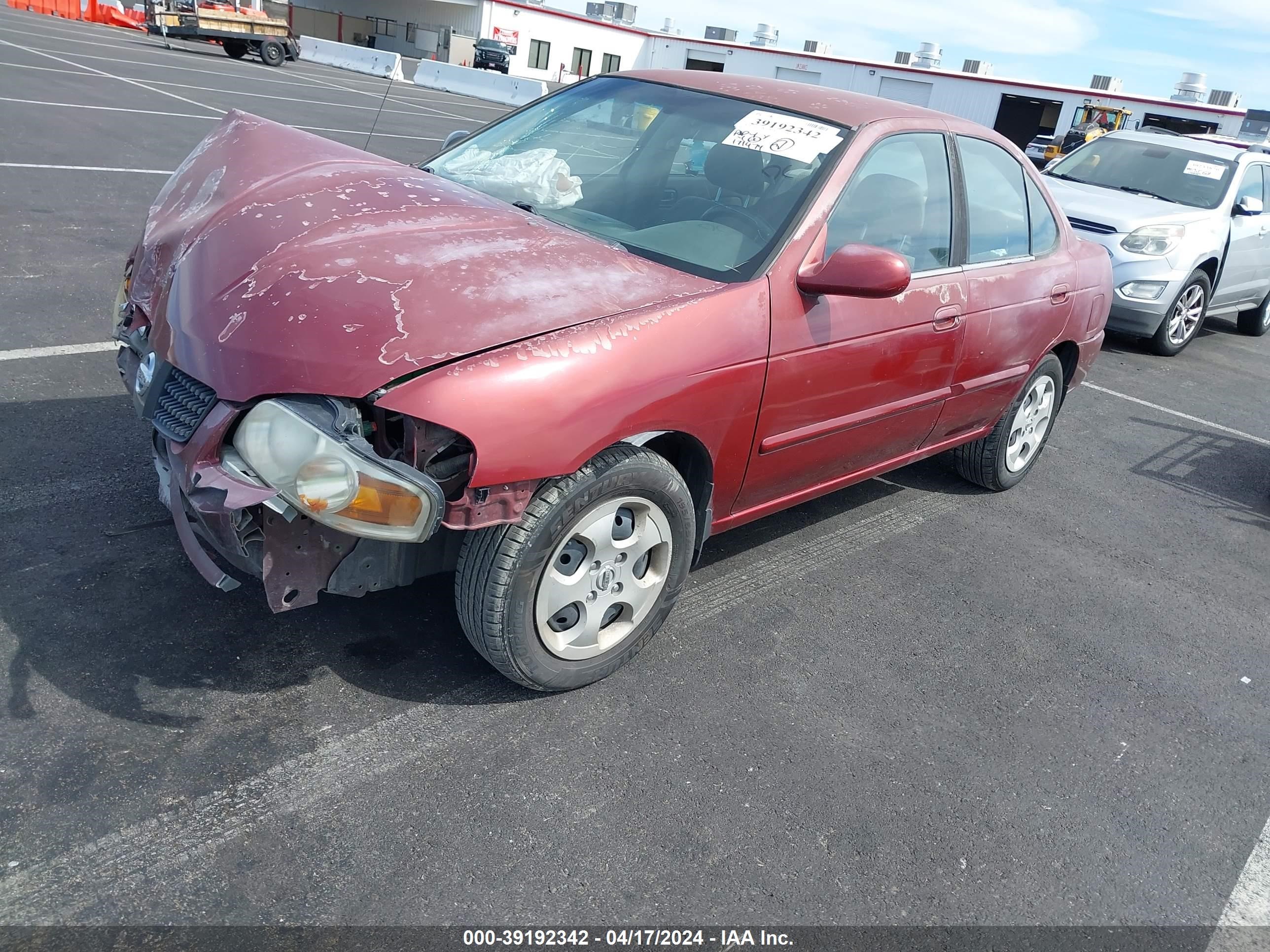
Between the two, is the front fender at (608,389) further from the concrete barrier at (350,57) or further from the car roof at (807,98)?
the concrete barrier at (350,57)

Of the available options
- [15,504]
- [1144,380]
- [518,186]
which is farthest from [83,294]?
[1144,380]

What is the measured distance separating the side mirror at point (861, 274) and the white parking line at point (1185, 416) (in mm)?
4886

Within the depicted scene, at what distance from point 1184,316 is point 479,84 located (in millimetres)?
23546

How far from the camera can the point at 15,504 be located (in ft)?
11.0

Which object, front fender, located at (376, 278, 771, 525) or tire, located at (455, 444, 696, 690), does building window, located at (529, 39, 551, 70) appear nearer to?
front fender, located at (376, 278, 771, 525)

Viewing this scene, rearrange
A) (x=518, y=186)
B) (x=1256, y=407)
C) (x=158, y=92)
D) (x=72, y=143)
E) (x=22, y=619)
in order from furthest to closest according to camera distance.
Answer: (x=158, y=92) → (x=72, y=143) → (x=1256, y=407) → (x=518, y=186) → (x=22, y=619)

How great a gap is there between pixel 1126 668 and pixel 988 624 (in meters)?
0.49

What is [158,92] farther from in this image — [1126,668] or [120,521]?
[1126,668]

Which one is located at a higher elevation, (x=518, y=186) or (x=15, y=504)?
(x=518, y=186)

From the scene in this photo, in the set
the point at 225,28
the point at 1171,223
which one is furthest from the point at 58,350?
the point at 225,28

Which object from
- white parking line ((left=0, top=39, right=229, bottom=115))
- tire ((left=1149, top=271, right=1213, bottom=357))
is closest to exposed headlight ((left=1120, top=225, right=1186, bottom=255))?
tire ((left=1149, top=271, right=1213, bottom=357))

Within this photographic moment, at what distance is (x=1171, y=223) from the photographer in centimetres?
818

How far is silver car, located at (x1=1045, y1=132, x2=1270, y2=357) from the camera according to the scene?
8.10 meters

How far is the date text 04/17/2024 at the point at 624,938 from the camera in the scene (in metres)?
2.11
